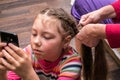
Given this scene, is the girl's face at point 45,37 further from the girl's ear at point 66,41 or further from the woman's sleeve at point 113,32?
the woman's sleeve at point 113,32

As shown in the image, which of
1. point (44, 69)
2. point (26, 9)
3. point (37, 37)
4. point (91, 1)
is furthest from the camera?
point (26, 9)

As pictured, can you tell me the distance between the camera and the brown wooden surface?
7.91 ft

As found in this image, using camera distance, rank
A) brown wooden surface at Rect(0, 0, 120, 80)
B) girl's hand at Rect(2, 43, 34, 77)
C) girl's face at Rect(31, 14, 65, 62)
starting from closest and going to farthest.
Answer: girl's hand at Rect(2, 43, 34, 77) → girl's face at Rect(31, 14, 65, 62) → brown wooden surface at Rect(0, 0, 120, 80)

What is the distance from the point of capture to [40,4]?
2.76 meters

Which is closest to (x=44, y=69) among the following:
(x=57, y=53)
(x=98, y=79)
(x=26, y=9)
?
(x=57, y=53)

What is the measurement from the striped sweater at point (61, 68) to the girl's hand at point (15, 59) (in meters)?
0.21

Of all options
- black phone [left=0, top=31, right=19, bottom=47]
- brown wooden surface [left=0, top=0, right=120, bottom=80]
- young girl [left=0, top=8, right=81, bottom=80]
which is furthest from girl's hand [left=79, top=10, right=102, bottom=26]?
brown wooden surface [left=0, top=0, right=120, bottom=80]

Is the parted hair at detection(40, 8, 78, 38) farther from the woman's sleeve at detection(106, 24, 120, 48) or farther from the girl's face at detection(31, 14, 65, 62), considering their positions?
the woman's sleeve at detection(106, 24, 120, 48)

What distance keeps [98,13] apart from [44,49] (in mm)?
435

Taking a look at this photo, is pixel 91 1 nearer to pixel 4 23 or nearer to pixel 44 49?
pixel 44 49

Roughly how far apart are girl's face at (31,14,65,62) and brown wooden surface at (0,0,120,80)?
1.15m

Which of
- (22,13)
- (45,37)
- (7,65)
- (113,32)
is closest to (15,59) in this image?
(7,65)

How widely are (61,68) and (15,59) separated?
0.91 ft

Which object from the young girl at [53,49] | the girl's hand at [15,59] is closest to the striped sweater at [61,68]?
the young girl at [53,49]
